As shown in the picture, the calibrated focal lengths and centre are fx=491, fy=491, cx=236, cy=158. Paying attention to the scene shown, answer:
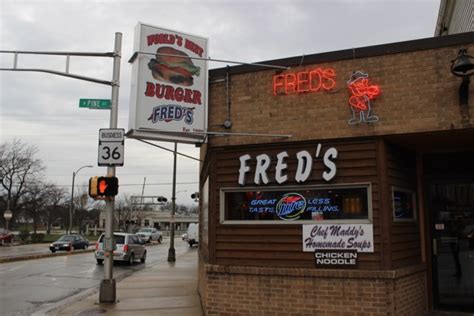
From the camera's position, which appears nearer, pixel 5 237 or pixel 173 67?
pixel 173 67

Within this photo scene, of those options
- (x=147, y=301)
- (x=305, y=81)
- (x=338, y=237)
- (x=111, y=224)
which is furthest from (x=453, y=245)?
(x=111, y=224)

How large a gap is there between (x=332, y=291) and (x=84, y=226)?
9464 cm

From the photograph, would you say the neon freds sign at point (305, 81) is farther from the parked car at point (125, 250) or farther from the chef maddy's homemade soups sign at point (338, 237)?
the parked car at point (125, 250)

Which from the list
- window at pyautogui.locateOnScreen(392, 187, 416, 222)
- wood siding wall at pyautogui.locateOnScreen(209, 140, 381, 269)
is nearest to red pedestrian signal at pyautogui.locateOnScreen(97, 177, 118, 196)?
wood siding wall at pyautogui.locateOnScreen(209, 140, 381, 269)

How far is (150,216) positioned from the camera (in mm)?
127688

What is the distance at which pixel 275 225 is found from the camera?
8305 millimetres

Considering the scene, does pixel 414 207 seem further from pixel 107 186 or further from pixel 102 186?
pixel 102 186

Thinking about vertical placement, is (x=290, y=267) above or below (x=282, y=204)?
below

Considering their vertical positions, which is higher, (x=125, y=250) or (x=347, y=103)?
(x=347, y=103)

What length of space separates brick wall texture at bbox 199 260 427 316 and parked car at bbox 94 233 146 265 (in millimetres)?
16471

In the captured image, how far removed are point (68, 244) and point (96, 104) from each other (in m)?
26.3

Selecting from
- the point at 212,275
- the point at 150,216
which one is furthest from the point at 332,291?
the point at 150,216

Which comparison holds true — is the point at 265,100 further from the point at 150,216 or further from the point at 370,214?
the point at 150,216

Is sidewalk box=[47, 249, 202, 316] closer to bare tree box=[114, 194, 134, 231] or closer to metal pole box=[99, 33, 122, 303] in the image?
metal pole box=[99, 33, 122, 303]
